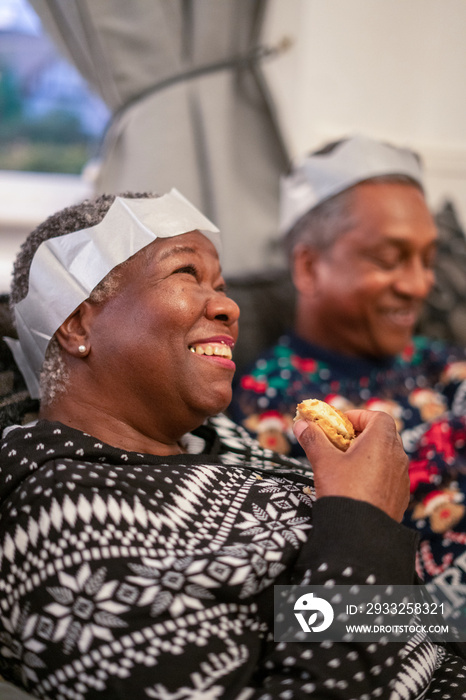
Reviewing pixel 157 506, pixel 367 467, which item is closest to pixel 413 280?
pixel 367 467

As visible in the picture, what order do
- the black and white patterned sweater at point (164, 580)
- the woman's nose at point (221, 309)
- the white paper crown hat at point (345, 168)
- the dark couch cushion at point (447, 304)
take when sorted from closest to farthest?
the black and white patterned sweater at point (164, 580), the woman's nose at point (221, 309), the white paper crown hat at point (345, 168), the dark couch cushion at point (447, 304)

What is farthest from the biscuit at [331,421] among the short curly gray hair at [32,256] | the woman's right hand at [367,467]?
the short curly gray hair at [32,256]

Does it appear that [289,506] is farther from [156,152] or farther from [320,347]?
[156,152]

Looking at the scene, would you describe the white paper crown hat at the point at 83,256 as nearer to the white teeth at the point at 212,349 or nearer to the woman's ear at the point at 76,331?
the woman's ear at the point at 76,331

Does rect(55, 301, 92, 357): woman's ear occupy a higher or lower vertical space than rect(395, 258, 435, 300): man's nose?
higher

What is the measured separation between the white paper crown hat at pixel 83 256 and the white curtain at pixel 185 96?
102 cm

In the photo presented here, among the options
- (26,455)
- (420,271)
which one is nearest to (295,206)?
(420,271)

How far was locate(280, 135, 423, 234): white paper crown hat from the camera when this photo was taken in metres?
1.79

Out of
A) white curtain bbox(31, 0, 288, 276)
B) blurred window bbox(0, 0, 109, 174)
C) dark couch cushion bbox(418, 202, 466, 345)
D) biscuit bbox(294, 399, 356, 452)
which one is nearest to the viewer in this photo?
biscuit bbox(294, 399, 356, 452)

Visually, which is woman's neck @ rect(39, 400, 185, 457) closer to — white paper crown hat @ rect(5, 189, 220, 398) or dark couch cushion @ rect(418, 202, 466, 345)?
white paper crown hat @ rect(5, 189, 220, 398)

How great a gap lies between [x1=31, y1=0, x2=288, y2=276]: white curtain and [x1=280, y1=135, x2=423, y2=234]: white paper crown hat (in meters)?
0.36

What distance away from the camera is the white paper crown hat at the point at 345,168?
1786 millimetres

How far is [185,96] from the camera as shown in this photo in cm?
209
